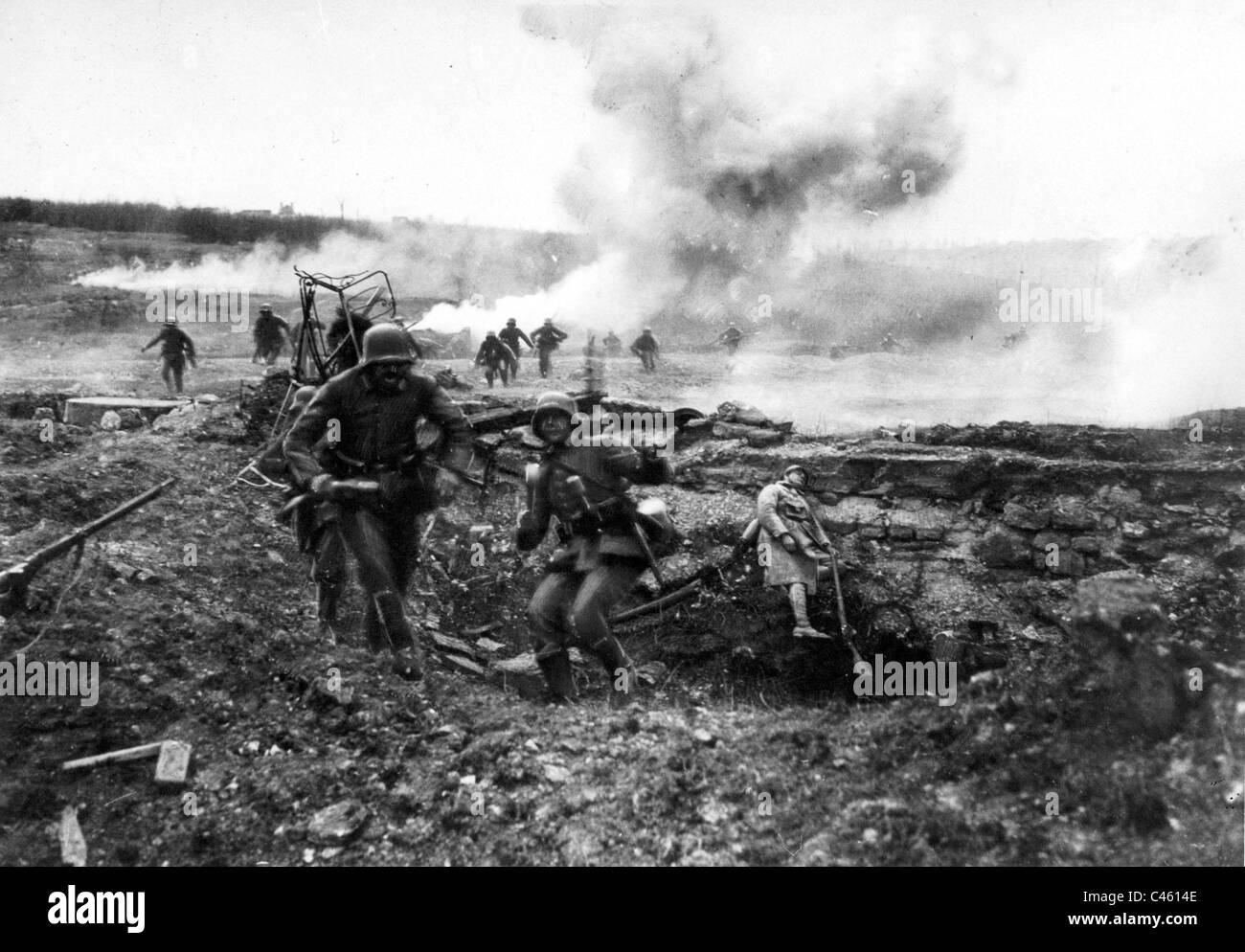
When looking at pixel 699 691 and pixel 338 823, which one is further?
pixel 699 691

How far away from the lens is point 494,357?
442 inches

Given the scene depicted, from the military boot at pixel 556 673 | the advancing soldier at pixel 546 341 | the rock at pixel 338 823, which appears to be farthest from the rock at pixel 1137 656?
the advancing soldier at pixel 546 341

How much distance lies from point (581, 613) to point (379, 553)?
1339 millimetres

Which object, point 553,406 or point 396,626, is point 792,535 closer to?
point 553,406

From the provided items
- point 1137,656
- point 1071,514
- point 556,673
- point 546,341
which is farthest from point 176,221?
point 1137,656

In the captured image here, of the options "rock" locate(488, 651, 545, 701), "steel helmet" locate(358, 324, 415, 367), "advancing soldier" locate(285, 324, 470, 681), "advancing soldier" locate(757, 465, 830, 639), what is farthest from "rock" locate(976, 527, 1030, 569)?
"steel helmet" locate(358, 324, 415, 367)

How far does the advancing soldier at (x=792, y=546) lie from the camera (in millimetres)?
5363

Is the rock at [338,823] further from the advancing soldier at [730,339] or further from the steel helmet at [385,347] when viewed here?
the advancing soldier at [730,339]

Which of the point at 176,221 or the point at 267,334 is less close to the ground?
the point at 176,221

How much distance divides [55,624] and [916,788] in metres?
4.71

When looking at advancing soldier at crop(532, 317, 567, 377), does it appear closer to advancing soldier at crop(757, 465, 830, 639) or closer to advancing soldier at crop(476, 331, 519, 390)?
advancing soldier at crop(476, 331, 519, 390)

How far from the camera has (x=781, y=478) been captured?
230 inches

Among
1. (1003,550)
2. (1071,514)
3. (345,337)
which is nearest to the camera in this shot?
(1003,550)

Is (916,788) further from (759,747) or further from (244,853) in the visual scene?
(244,853)
